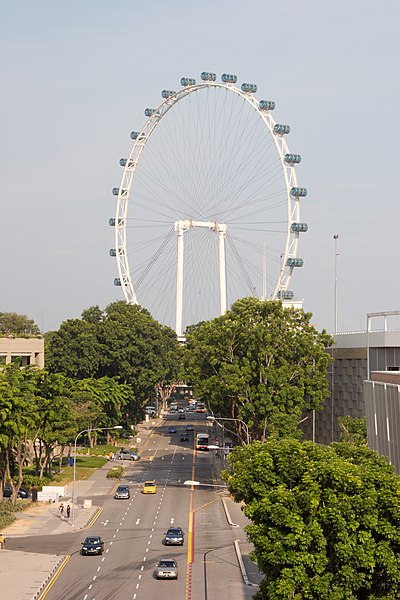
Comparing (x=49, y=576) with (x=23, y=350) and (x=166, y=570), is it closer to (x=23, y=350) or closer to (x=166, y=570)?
(x=166, y=570)

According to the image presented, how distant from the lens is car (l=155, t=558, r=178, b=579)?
2645 inches

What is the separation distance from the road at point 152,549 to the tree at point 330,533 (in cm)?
2060

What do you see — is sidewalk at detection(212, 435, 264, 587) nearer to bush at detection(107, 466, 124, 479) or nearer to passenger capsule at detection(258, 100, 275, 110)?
bush at detection(107, 466, 124, 479)

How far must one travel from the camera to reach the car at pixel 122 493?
109 metres

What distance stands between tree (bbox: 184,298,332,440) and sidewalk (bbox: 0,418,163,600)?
16.9 m

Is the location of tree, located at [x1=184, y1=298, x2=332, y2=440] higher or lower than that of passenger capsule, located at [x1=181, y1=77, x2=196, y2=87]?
lower

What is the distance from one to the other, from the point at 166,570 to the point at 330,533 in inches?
1079

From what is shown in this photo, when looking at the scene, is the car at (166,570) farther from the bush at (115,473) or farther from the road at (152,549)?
the bush at (115,473)

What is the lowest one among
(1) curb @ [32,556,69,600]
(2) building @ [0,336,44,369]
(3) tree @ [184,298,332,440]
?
(1) curb @ [32,556,69,600]

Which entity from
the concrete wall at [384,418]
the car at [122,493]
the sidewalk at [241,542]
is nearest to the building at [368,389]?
the concrete wall at [384,418]

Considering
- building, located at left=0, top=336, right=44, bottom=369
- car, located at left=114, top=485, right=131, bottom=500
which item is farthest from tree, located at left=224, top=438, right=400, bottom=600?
building, located at left=0, top=336, right=44, bottom=369

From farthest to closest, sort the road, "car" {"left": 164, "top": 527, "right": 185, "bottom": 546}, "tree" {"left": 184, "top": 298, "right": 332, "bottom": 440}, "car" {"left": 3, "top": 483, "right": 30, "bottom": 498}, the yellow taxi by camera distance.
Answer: "tree" {"left": 184, "top": 298, "right": 332, "bottom": 440} < the yellow taxi < "car" {"left": 3, "top": 483, "right": 30, "bottom": 498} < "car" {"left": 164, "top": 527, "right": 185, "bottom": 546} < the road

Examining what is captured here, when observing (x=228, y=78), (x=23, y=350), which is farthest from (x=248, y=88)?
(x=23, y=350)

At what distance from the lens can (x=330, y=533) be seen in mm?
42094
